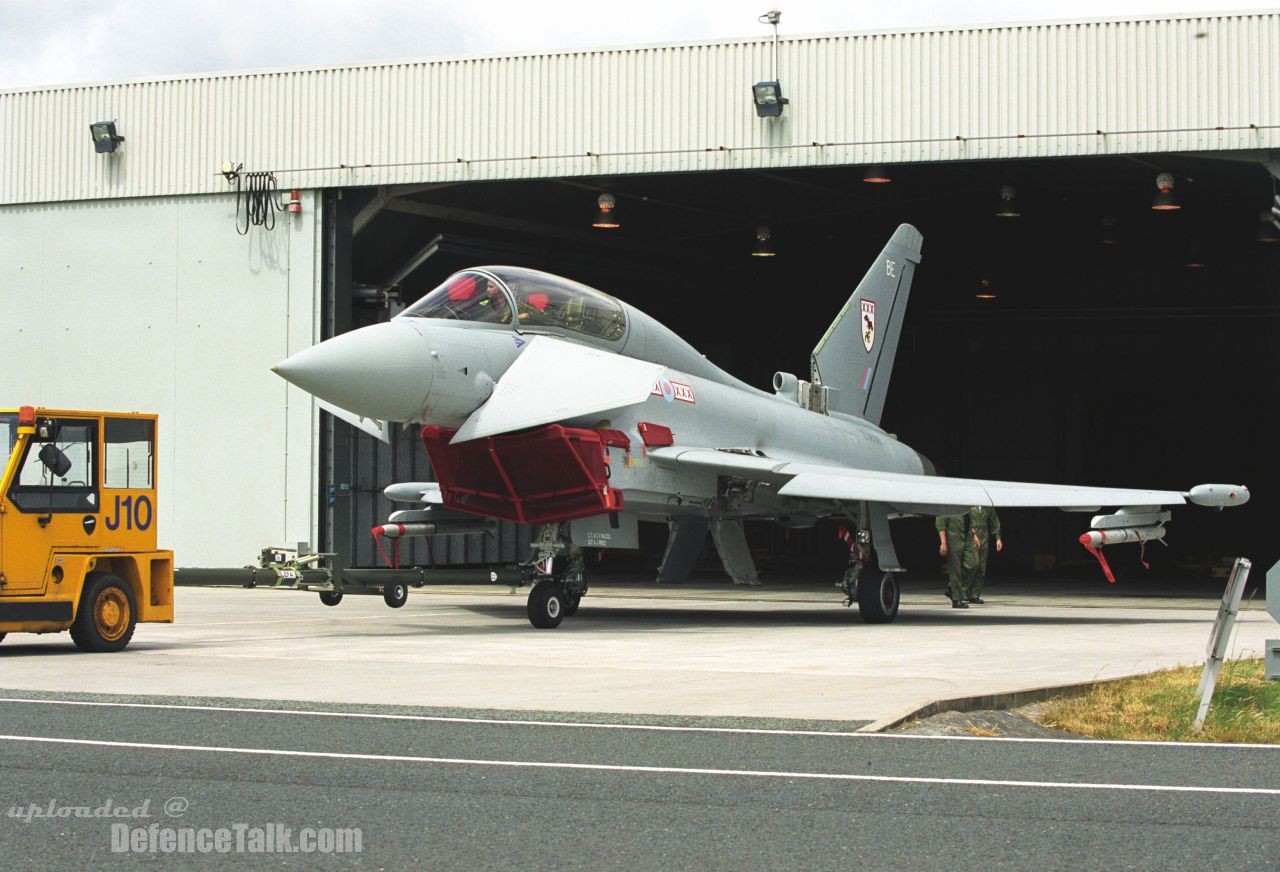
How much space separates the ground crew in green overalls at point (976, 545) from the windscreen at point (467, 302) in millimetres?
8342

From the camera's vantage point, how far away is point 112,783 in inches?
234

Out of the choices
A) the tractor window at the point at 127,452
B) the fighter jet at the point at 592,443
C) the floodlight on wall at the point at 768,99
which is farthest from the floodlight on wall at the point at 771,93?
the tractor window at the point at 127,452

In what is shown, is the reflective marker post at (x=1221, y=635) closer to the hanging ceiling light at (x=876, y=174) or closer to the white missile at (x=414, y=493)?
the white missile at (x=414, y=493)

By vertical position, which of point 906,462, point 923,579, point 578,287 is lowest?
point 923,579

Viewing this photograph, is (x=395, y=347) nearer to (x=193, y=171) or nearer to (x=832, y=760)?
(x=832, y=760)

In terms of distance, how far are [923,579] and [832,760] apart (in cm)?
2809

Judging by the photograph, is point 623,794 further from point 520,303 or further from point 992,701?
point 520,303

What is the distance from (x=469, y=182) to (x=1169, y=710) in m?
18.4

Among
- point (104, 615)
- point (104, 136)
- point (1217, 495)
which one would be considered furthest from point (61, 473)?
point (104, 136)

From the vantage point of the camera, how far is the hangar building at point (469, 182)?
876 inches

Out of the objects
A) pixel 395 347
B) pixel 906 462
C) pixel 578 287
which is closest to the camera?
pixel 395 347

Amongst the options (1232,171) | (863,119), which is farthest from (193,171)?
(1232,171)

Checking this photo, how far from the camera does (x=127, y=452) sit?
12188 millimetres

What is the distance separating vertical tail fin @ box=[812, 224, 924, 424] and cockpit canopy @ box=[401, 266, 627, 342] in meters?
5.33
